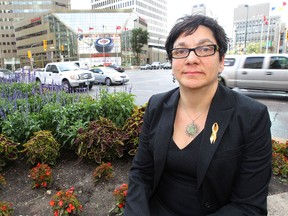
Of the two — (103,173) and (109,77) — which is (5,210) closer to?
(103,173)

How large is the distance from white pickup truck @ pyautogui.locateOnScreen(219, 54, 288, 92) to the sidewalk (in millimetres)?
8111

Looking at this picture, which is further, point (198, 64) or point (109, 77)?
point (109, 77)

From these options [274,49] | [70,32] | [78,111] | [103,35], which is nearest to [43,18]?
[70,32]

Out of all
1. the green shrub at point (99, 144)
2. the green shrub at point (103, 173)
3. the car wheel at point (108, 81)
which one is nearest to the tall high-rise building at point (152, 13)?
the car wheel at point (108, 81)

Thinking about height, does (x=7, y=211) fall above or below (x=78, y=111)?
below

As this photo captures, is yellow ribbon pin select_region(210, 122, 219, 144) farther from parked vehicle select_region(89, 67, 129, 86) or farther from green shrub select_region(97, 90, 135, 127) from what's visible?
parked vehicle select_region(89, 67, 129, 86)

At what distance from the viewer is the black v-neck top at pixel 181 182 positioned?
1.57 meters

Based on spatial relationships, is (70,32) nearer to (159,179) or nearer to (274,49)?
(274,49)

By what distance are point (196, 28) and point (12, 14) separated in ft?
437

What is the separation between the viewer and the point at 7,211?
2.06 metres

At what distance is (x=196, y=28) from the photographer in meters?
1.55

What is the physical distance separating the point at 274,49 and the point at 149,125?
87.8m

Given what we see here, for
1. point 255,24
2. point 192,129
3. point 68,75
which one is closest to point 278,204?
point 192,129

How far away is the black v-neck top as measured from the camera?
1569 millimetres
